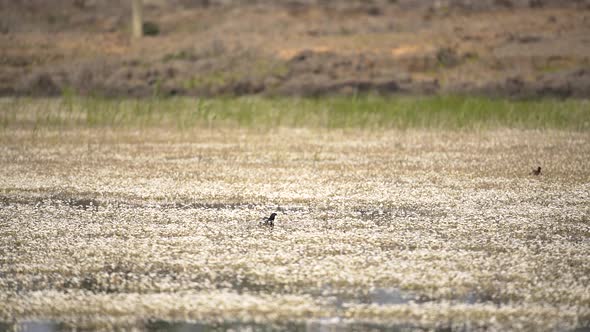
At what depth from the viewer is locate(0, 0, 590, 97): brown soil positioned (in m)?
20.0

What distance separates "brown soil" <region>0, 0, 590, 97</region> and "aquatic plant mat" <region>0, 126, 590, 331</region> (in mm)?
8858

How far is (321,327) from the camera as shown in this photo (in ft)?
14.4

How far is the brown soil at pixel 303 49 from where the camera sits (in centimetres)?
1995

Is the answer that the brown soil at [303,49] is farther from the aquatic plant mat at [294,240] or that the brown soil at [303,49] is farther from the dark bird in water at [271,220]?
the dark bird in water at [271,220]

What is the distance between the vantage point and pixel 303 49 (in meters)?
21.8

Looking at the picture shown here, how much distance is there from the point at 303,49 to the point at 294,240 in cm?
1587

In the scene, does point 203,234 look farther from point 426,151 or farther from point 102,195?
point 426,151

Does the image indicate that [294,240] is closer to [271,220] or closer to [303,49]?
[271,220]

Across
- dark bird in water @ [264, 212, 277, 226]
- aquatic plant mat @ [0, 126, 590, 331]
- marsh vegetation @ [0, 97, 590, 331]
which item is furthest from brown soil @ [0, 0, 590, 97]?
dark bird in water @ [264, 212, 277, 226]

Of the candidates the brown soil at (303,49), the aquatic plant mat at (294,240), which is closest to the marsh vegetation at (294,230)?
the aquatic plant mat at (294,240)

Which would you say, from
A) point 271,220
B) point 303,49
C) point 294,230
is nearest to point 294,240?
point 294,230

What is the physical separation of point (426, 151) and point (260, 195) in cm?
375

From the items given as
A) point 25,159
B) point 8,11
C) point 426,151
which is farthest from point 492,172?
point 8,11

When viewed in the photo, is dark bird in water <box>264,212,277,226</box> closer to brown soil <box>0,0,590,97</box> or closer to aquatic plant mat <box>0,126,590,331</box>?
aquatic plant mat <box>0,126,590,331</box>
